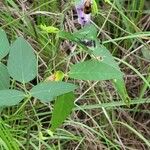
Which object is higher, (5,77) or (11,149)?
(5,77)

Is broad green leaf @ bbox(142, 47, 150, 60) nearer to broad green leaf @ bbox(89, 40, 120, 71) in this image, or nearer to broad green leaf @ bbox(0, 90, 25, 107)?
broad green leaf @ bbox(89, 40, 120, 71)

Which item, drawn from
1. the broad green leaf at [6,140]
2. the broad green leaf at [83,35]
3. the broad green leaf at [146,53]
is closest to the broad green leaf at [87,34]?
the broad green leaf at [83,35]

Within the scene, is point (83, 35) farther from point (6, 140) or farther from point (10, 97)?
point (6, 140)

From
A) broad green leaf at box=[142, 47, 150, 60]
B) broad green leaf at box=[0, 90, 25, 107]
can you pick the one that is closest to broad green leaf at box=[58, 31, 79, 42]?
broad green leaf at box=[0, 90, 25, 107]

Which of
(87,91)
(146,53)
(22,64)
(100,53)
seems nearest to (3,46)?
(22,64)

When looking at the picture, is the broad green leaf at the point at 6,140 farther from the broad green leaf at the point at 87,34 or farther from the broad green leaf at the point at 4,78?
the broad green leaf at the point at 87,34

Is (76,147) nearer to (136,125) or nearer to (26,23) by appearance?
(136,125)

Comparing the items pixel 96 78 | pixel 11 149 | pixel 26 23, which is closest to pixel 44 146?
pixel 11 149
